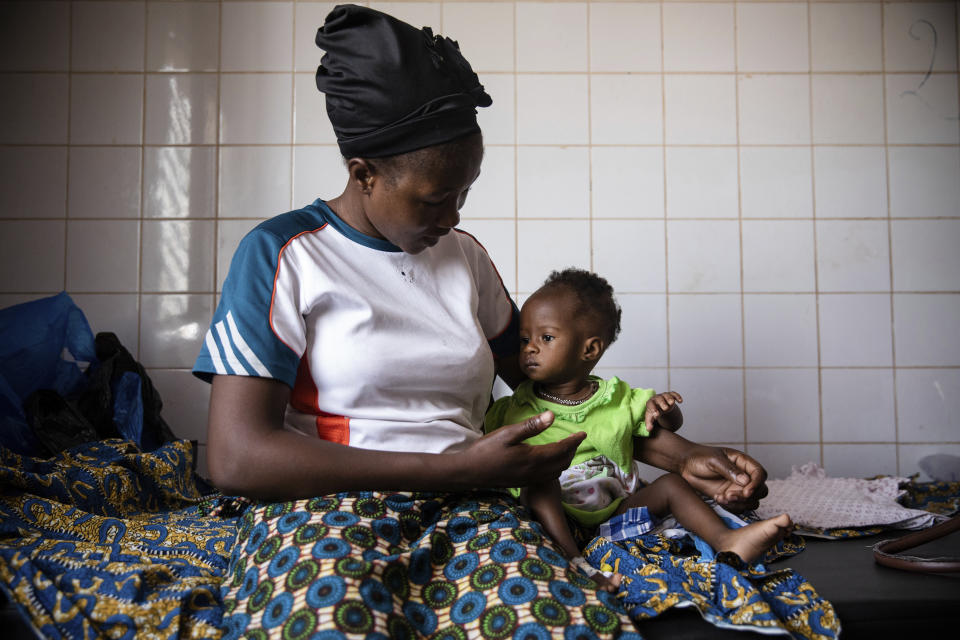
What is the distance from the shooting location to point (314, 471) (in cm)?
115

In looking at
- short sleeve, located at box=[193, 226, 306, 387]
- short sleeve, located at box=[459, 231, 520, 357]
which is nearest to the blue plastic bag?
short sleeve, located at box=[193, 226, 306, 387]

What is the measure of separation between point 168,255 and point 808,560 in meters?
2.16

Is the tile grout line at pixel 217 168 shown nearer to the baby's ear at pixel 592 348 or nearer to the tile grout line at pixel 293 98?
the tile grout line at pixel 293 98

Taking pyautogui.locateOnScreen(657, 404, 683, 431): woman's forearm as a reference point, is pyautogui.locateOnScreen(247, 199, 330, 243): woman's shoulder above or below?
above

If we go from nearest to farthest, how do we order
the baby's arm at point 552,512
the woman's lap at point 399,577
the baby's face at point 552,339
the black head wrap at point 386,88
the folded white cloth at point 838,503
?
the woman's lap at point 399,577, the black head wrap at point 386,88, the baby's arm at point 552,512, the baby's face at point 552,339, the folded white cloth at point 838,503

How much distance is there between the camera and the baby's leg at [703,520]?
52.4 inches

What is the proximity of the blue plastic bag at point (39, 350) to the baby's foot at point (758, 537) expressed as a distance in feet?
5.30

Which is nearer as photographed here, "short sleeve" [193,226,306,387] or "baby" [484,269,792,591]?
"short sleeve" [193,226,306,387]

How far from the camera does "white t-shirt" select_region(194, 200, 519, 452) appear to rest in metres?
1.18

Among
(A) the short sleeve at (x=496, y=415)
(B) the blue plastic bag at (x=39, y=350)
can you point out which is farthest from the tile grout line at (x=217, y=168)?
(A) the short sleeve at (x=496, y=415)

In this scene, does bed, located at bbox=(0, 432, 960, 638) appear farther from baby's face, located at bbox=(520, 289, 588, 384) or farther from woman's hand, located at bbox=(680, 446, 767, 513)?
baby's face, located at bbox=(520, 289, 588, 384)

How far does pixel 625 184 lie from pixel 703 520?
1427 mm

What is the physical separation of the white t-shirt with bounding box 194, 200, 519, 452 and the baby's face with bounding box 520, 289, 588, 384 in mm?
321

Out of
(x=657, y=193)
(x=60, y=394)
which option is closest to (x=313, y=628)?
(x=60, y=394)
